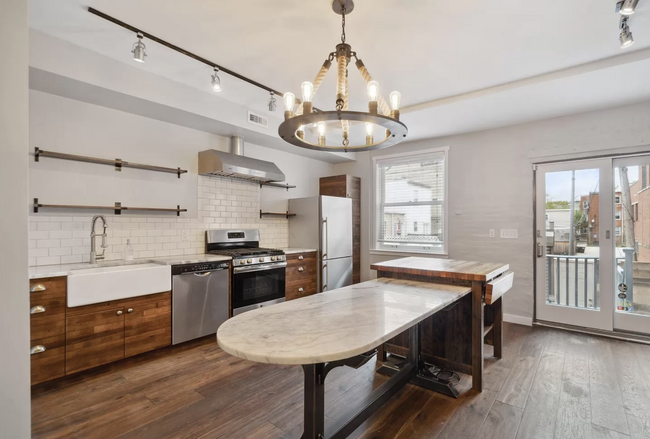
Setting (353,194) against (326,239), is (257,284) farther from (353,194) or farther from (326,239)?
Answer: (353,194)

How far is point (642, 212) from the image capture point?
3623 mm

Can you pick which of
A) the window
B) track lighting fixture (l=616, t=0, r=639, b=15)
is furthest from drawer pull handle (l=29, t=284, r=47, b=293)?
the window

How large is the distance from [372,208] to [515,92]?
2.93 m

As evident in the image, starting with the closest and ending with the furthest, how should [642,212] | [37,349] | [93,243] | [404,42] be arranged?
[37,349] < [404,42] < [93,243] < [642,212]

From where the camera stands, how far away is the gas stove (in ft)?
12.5

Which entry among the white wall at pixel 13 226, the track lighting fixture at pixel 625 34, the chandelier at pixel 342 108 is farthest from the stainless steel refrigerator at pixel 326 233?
the white wall at pixel 13 226

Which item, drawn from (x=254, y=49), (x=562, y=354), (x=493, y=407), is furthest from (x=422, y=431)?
(x=254, y=49)

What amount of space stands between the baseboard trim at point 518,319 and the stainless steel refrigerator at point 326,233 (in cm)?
234

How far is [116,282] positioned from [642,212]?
218 inches

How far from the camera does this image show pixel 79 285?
2.57m

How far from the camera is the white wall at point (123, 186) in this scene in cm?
292

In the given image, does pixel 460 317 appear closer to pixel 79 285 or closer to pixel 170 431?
pixel 170 431

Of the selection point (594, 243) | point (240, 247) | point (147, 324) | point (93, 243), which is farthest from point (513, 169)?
point (93, 243)

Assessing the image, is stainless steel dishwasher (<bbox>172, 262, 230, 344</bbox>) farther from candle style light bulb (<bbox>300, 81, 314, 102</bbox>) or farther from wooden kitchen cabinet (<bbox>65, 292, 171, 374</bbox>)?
candle style light bulb (<bbox>300, 81, 314, 102</bbox>)
